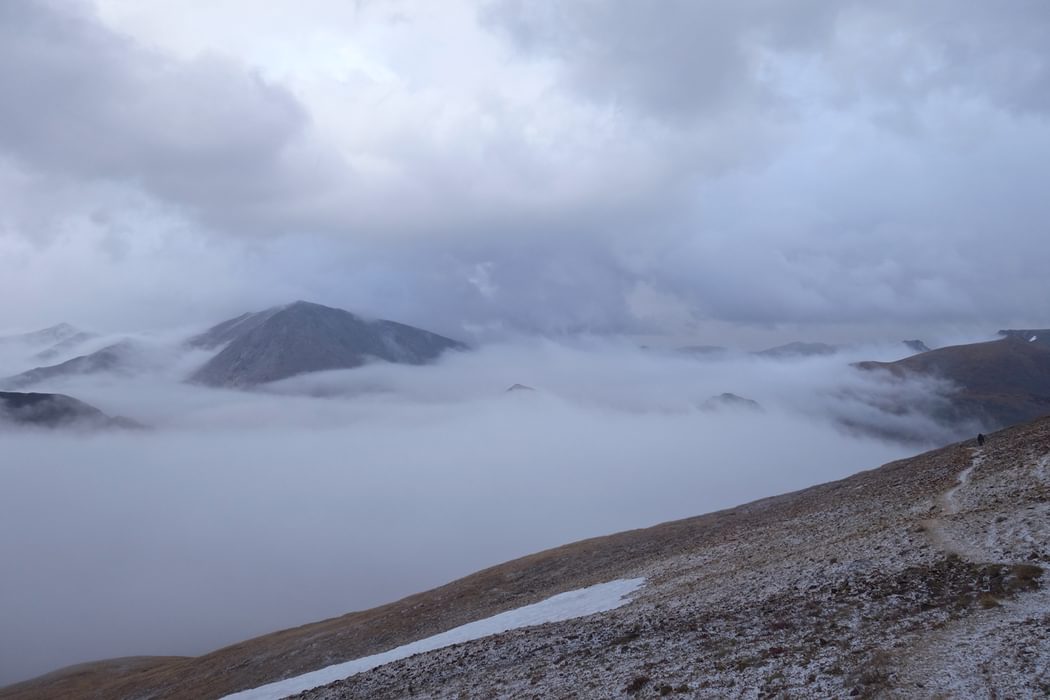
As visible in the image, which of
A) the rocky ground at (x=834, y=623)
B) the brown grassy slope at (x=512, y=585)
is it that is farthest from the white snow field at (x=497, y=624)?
the brown grassy slope at (x=512, y=585)

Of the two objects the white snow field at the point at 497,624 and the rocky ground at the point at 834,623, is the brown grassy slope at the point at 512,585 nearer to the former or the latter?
the white snow field at the point at 497,624

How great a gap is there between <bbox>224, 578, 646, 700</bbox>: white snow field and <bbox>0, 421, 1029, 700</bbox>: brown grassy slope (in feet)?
14.8

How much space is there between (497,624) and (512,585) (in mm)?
21868

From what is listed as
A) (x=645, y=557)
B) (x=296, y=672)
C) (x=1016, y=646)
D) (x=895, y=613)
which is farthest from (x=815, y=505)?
(x=296, y=672)

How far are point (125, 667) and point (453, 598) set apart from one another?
79052mm

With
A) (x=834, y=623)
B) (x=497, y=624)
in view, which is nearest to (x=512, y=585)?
(x=497, y=624)

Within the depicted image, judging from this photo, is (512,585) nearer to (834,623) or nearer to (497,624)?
(497,624)

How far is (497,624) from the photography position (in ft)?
146

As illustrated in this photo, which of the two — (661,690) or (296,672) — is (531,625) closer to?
(661,690)

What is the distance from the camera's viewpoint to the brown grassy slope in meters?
53.2

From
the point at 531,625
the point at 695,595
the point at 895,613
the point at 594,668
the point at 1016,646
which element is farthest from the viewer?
the point at 531,625

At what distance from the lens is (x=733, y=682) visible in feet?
75.6

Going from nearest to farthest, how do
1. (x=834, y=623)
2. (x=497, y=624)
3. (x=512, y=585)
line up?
1. (x=834, y=623)
2. (x=497, y=624)
3. (x=512, y=585)

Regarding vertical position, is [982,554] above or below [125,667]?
above
